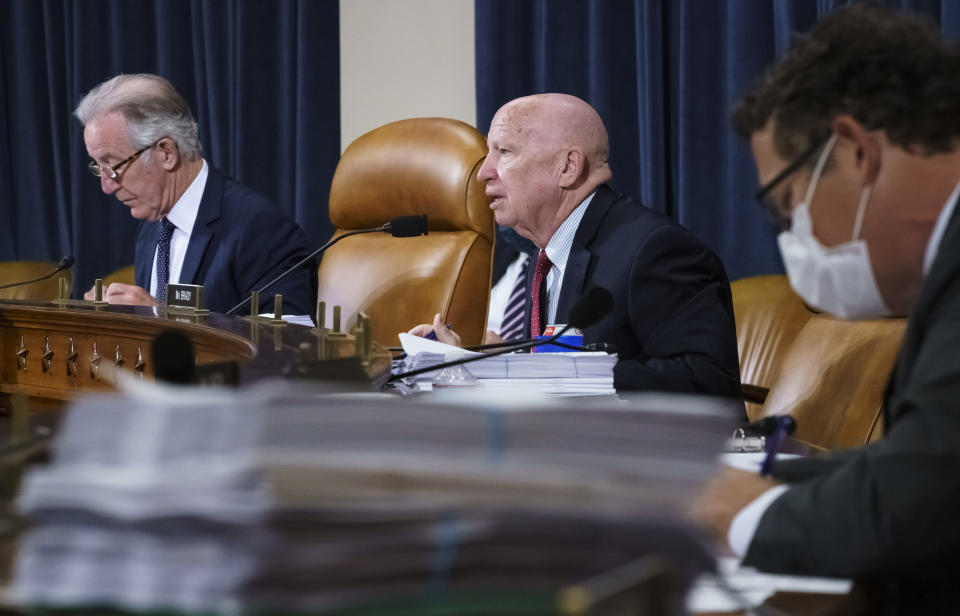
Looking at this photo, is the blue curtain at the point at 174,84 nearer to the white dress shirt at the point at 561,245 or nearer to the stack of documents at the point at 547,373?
the white dress shirt at the point at 561,245

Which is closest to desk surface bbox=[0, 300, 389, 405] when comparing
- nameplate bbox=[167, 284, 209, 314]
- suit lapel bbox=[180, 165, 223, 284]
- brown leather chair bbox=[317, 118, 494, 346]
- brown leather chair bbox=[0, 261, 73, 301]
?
nameplate bbox=[167, 284, 209, 314]

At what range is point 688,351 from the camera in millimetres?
2037

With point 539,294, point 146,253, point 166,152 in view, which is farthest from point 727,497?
point 146,253

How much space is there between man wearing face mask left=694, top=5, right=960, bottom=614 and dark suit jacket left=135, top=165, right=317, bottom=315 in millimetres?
2116

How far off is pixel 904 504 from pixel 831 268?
339 millimetres

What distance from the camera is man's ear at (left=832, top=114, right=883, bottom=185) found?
891 mm

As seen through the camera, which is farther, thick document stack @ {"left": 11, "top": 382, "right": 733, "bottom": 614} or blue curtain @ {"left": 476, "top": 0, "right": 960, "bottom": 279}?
blue curtain @ {"left": 476, "top": 0, "right": 960, "bottom": 279}

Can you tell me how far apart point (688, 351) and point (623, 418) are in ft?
5.14

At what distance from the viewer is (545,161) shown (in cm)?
239

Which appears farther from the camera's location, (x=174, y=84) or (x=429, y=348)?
(x=174, y=84)

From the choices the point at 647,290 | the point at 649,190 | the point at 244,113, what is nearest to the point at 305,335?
the point at 647,290

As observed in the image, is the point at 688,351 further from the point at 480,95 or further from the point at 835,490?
the point at 480,95

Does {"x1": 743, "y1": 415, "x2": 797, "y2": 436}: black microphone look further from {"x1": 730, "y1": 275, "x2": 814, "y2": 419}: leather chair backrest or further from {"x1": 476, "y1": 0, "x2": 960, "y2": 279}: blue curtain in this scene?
{"x1": 476, "y1": 0, "x2": 960, "y2": 279}: blue curtain

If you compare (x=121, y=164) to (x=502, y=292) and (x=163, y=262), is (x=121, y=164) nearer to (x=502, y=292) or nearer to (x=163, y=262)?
(x=163, y=262)
